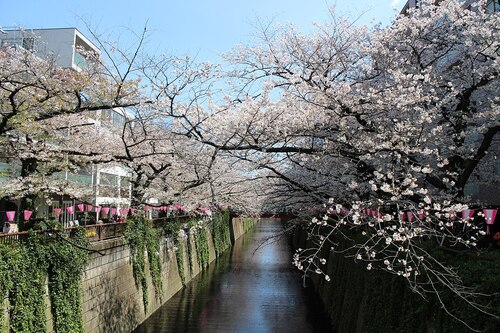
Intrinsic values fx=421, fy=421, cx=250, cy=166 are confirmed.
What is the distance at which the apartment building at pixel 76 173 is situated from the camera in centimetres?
1243

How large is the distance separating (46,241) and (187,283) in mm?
15366

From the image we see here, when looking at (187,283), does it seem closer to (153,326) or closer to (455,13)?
(153,326)

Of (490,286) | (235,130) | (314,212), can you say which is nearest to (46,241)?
(235,130)

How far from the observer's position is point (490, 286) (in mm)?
5332

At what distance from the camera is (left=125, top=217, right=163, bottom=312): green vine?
1623cm

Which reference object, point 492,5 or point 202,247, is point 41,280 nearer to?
point 492,5

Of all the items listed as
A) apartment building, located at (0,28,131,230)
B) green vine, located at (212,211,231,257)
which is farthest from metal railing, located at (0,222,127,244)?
green vine, located at (212,211,231,257)

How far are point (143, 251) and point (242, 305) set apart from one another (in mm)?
6021

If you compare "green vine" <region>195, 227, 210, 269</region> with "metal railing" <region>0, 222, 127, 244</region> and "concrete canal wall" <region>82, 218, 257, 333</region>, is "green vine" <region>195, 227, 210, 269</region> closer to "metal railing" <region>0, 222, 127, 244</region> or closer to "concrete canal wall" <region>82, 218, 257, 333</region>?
"concrete canal wall" <region>82, 218, 257, 333</region>

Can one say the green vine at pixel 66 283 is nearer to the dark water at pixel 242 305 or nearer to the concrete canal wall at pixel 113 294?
the concrete canal wall at pixel 113 294

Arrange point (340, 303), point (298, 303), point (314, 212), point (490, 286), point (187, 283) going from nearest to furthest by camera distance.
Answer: point (490, 286) → point (340, 303) → point (314, 212) → point (298, 303) → point (187, 283)

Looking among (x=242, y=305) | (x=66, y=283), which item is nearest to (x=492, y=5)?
(x=242, y=305)

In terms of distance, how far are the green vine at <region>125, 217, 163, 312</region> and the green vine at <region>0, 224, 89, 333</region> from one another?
15.0 ft

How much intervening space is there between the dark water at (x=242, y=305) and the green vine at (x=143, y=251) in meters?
A: 1.33
